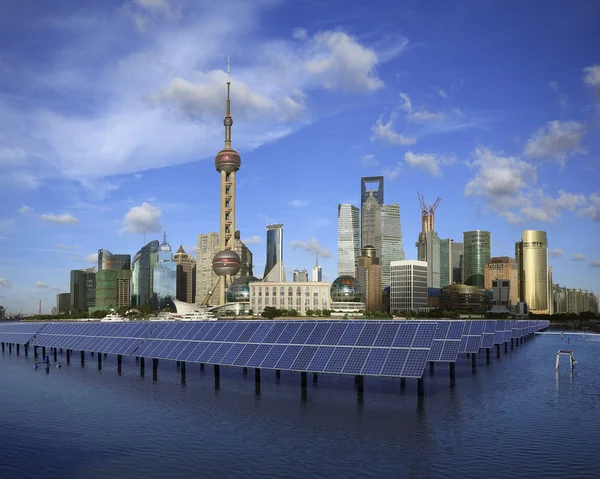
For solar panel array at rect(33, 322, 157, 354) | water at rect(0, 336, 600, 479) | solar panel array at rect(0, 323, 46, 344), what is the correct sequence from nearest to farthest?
water at rect(0, 336, 600, 479)
solar panel array at rect(33, 322, 157, 354)
solar panel array at rect(0, 323, 46, 344)

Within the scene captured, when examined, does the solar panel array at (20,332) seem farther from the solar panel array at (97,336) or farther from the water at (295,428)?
the water at (295,428)

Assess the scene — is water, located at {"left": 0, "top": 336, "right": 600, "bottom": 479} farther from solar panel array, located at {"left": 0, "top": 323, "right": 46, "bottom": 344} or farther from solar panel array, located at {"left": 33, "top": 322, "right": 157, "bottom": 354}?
solar panel array, located at {"left": 0, "top": 323, "right": 46, "bottom": 344}

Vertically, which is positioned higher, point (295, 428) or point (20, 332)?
point (20, 332)

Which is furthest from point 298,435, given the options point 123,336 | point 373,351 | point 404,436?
point 123,336

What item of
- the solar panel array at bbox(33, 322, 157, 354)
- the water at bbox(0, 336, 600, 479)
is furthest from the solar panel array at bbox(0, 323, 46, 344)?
the water at bbox(0, 336, 600, 479)

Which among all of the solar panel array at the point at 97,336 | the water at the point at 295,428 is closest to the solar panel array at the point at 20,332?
the solar panel array at the point at 97,336

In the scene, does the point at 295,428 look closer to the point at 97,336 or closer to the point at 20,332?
the point at 97,336

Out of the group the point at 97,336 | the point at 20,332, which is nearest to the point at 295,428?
the point at 97,336
